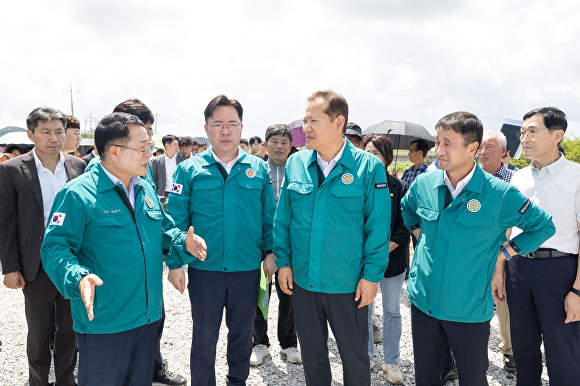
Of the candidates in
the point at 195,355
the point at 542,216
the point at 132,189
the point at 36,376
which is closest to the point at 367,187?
the point at 542,216

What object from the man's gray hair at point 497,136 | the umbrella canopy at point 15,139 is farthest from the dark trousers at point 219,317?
the umbrella canopy at point 15,139

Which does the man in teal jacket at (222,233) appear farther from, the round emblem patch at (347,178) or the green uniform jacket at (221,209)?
the round emblem patch at (347,178)

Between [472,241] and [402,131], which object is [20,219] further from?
[402,131]

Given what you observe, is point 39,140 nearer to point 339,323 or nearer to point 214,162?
point 214,162

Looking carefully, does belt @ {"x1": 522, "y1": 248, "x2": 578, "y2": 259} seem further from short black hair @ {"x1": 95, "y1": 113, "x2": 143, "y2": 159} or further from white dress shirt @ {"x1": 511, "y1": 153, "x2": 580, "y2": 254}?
short black hair @ {"x1": 95, "y1": 113, "x2": 143, "y2": 159}

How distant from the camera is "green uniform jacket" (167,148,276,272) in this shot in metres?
2.81

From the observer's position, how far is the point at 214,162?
2926 mm

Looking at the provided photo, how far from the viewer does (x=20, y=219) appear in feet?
9.86

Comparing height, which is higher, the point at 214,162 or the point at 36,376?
the point at 214,162

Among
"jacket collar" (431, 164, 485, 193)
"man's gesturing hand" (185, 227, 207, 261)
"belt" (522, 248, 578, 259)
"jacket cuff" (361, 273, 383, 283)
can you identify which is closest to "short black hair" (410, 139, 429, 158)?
"belt" (522, 248, 578, 259)

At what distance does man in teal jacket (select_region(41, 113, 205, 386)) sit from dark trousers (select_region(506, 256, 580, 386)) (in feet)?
8.40

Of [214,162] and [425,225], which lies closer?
[425,225]

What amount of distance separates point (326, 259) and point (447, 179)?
1.04 metres

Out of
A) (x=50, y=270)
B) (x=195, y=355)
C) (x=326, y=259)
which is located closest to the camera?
(x=50, y=270)
